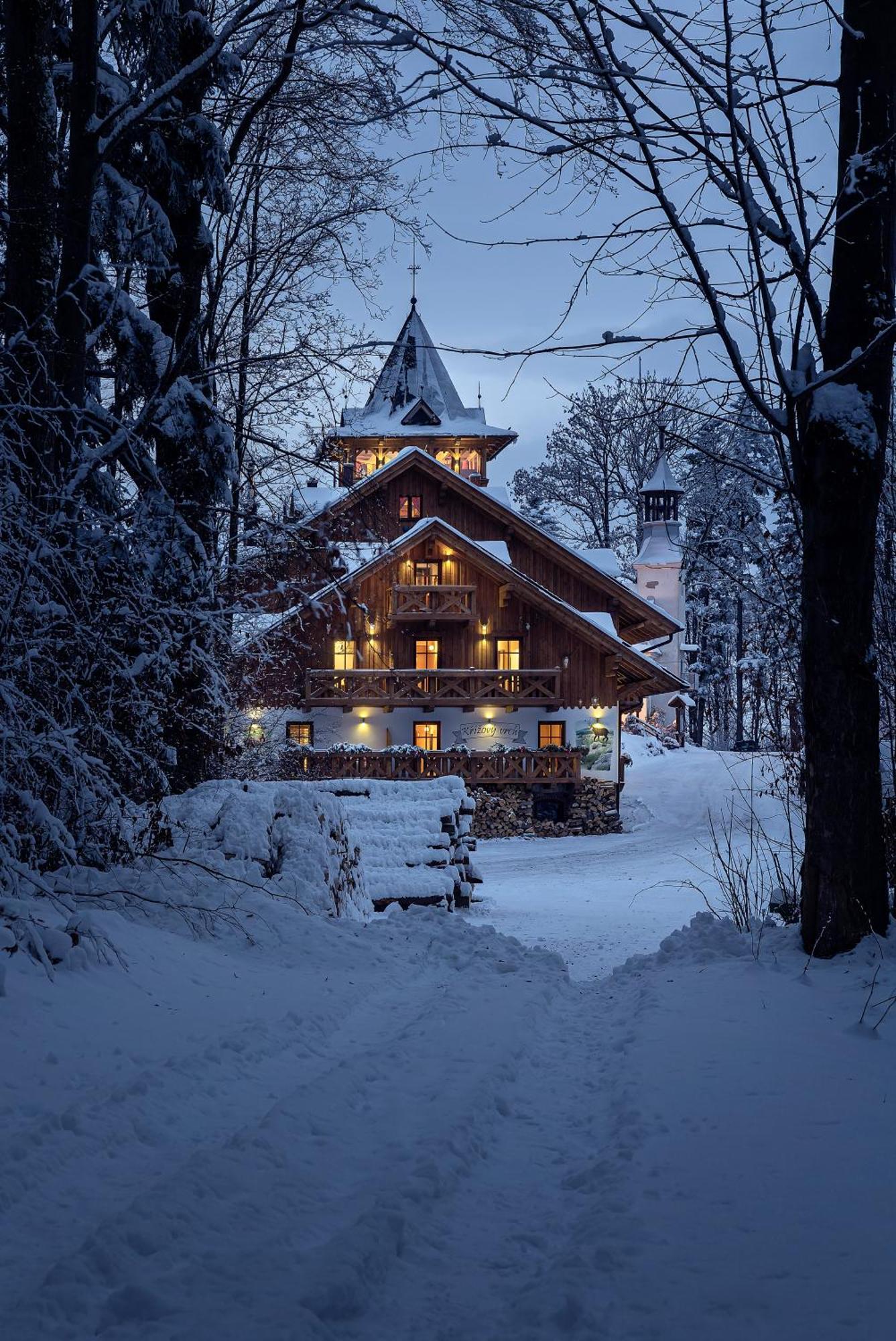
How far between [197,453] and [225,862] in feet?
13.0

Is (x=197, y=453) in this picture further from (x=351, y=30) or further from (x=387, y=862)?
(x=387, y=862)

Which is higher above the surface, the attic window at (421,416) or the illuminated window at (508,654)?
the attic window at (421,416)

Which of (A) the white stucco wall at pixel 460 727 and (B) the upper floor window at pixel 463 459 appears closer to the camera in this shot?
(A) the white stucco wall at pixel 460 727

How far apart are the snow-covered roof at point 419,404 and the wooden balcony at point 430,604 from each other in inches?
454

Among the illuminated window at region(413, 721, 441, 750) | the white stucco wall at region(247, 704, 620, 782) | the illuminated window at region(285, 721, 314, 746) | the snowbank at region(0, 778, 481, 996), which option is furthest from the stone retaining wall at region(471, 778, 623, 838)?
the snowbank at region(0, 778, 481, 996)

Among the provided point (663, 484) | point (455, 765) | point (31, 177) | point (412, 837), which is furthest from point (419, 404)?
point (31, 177)

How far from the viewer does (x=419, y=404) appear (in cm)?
4131

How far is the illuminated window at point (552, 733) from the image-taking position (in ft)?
97.6

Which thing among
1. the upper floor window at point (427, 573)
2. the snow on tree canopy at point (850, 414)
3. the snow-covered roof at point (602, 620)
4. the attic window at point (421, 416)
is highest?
the attic window at point (421, 416)

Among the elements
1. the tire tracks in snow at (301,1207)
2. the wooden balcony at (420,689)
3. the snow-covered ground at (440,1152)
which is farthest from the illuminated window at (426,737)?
the tire tracks in snow at (301,1207)

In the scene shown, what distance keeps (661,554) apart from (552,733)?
2296 cm

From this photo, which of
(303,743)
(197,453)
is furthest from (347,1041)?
(303,743)

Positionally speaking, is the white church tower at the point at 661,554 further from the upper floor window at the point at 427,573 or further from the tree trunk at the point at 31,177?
the tree trunk at the point at 31,177

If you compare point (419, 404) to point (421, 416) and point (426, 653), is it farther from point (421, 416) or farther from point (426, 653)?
point (426, 653)
